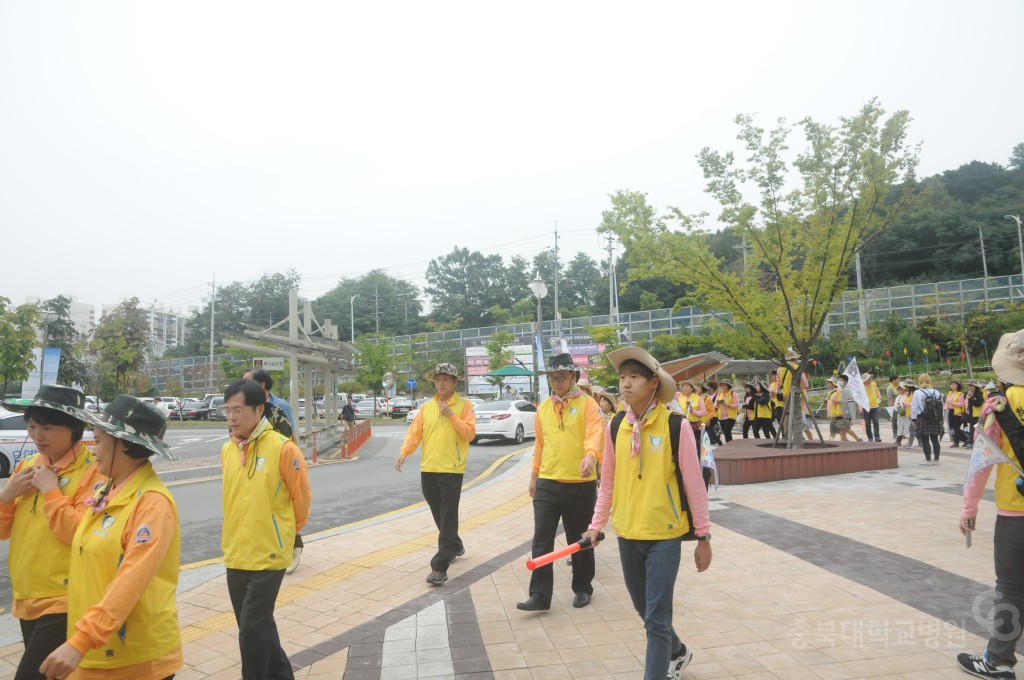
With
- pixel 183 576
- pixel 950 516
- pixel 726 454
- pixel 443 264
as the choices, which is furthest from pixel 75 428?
pixel 443 264

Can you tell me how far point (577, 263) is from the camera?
80.5m

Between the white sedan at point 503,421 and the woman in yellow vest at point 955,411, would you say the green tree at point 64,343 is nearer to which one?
the white sedan at point 503,421

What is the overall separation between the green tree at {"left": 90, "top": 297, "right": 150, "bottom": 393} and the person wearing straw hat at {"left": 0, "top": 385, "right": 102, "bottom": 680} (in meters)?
40.9

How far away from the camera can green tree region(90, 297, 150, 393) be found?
1529 inches

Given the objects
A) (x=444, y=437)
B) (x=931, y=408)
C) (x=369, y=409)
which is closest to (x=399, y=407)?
(x=369, y=409)

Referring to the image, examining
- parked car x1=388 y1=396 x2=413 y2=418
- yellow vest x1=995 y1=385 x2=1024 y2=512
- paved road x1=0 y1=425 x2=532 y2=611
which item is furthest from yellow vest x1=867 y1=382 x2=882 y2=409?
parked car x1=388 y1=396 x2=413 y2=418

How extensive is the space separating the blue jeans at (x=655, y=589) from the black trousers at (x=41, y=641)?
2.54 meters

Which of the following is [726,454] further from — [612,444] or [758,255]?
[612,444]

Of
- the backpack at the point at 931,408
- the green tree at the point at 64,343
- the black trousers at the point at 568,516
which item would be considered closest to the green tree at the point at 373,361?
the green tree at the point at 64,343

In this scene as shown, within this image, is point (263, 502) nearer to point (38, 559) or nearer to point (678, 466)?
point (38, 559)

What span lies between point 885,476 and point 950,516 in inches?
132

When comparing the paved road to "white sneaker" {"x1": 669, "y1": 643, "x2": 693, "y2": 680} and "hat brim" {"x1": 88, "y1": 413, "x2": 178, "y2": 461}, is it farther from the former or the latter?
"white sneaker" {"x1": 669, "y1": 643, "x2": 693, "y2": 680}

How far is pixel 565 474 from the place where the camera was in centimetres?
485

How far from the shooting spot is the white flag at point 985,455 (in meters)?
3.41
